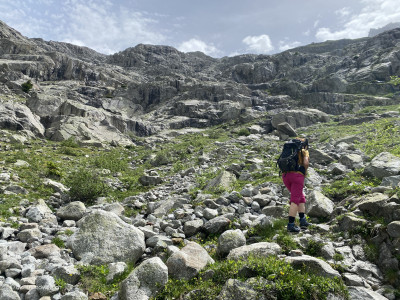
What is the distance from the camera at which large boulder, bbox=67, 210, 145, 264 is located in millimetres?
7102

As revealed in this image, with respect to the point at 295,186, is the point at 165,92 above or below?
above

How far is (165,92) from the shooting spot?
112m

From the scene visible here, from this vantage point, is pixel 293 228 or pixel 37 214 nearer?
pixel 293 228

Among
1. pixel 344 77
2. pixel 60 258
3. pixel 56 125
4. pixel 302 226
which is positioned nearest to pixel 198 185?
pixel 302 226

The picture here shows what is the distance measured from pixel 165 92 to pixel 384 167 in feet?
349

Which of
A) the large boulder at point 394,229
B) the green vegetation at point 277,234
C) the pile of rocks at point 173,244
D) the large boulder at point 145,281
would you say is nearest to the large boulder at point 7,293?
the pile of rocks at point 173,244

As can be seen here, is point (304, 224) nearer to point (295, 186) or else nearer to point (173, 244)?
point (295, 186)

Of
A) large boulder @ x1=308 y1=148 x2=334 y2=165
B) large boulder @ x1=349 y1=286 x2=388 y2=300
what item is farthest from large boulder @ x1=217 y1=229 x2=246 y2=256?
large boulder @ x1=308 y1=148 x2=334 y2=165

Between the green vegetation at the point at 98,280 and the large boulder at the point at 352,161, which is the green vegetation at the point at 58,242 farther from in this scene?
the large boulder at the point at 352,161

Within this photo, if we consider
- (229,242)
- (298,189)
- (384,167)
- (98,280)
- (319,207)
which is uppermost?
(384,167)

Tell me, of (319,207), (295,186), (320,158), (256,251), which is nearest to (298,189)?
(295,186)

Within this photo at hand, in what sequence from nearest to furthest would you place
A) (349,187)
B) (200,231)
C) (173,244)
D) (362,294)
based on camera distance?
(362,294)
(173,244)
(200,231)
(349,187)

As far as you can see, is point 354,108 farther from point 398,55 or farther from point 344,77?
point 398,55

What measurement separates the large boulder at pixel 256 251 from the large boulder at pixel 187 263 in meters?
0.69
